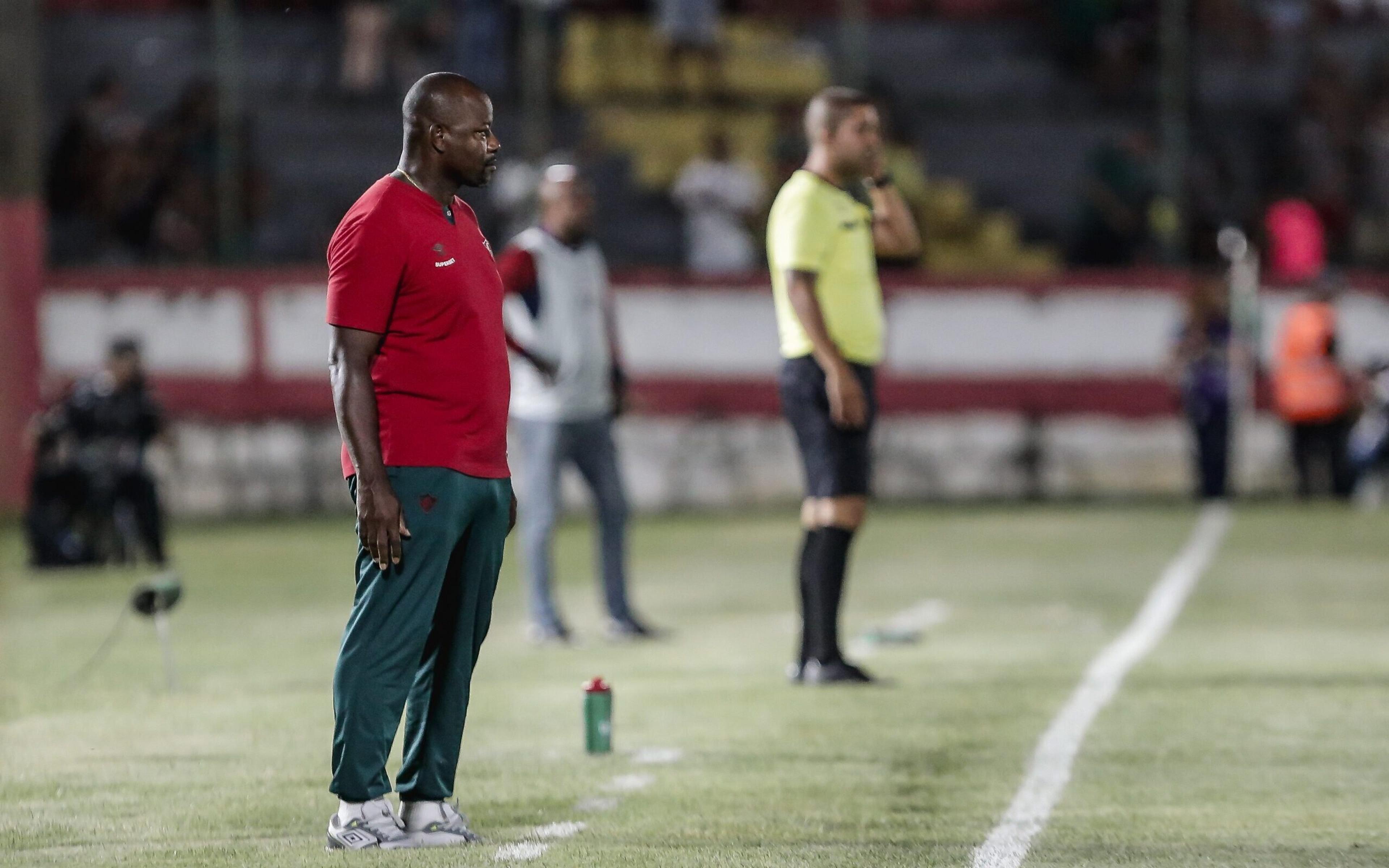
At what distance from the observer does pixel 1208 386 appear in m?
20.3

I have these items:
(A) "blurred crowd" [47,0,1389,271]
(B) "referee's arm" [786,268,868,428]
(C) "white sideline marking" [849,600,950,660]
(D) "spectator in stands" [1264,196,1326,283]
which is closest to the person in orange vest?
(D) "spectator in stands" [1264,196,1326,283]

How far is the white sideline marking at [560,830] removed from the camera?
6301mm

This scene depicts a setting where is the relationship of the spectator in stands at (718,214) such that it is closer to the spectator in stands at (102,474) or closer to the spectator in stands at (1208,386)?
the spectator in stands at (1208,386)

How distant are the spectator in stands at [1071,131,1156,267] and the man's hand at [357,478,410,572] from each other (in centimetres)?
1599

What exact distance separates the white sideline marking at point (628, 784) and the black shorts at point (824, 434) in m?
2.23

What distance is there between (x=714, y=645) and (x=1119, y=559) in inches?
199

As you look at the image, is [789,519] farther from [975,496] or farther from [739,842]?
[739,842]

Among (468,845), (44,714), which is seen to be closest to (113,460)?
(44,714)

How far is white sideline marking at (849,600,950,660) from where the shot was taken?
35.7 feet

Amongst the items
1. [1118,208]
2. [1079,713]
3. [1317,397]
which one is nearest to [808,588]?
[1079,713]

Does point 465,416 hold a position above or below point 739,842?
above

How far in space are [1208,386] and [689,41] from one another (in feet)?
21.1

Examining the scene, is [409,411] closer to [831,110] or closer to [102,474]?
[831,110]

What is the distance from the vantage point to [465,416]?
19.7ft
